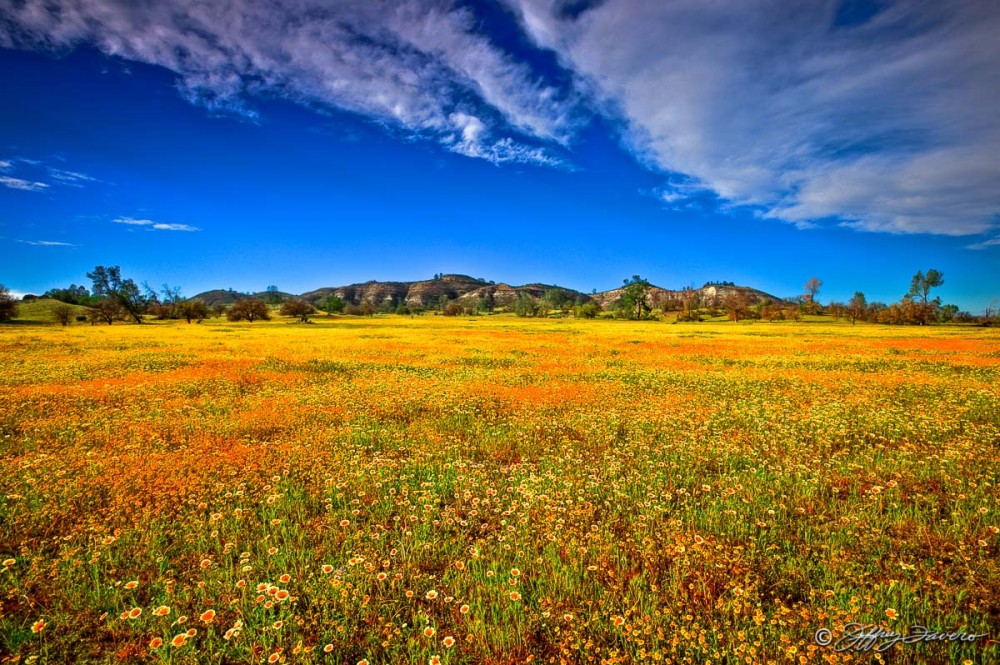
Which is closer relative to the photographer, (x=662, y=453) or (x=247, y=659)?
(x=247, y=659)

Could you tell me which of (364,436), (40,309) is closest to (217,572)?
(364,436)

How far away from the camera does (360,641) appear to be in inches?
159

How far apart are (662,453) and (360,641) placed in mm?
7053

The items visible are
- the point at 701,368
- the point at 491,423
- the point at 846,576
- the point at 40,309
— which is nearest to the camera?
the point at 846,576

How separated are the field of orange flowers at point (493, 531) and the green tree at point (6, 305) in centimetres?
10731

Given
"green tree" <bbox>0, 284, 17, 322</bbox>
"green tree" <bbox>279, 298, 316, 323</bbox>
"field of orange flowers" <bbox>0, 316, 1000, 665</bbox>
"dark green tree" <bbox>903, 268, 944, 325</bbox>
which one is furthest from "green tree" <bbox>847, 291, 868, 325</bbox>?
"green tree" <bbox>0, 284, 17, 322</bbox>

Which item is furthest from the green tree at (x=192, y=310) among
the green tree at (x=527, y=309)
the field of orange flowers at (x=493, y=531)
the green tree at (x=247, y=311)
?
the green tree at (x=527, y=309)

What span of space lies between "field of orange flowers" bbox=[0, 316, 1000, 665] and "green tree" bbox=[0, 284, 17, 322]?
107 meters

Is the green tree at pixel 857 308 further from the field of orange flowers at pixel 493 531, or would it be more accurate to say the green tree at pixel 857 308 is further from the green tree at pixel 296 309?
the green tree at pixel 296 309

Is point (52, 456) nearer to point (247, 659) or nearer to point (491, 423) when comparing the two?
point (247, 659)

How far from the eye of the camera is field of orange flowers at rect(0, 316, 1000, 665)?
13.1ft

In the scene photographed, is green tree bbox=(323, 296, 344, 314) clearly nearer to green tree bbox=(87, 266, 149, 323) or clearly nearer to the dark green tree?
green tree bbox=(87, 266, 149, 323)

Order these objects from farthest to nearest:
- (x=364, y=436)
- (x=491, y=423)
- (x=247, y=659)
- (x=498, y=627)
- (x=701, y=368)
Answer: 1. (x=701, y=368)
2. (x=491, y=423)
3. (x=364, y=436)
4. (x=498, y=627)
5. (x=247, y=659)

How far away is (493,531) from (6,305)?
124 metres
